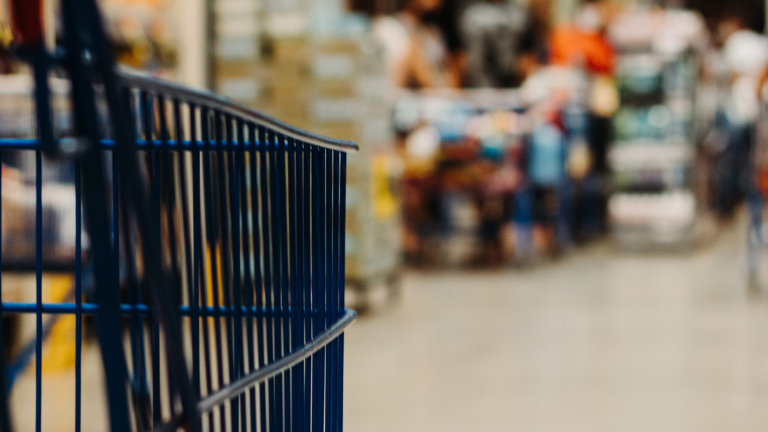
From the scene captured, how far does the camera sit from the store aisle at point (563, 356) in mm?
3119

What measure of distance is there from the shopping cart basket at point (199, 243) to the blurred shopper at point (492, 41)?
291 inches

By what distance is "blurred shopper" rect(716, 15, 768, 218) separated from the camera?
37.6 ft

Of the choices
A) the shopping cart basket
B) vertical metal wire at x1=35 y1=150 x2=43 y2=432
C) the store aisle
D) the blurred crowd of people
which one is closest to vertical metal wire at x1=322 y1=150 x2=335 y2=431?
the shopping cart basket

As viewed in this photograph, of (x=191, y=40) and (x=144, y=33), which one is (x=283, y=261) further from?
(x=191, y=40)

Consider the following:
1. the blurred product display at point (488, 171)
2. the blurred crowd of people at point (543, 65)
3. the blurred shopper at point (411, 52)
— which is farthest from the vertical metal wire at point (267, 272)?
the blurred shopper at point (411, 52)

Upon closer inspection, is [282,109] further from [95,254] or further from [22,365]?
[95,254]

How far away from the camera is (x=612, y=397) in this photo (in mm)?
3369

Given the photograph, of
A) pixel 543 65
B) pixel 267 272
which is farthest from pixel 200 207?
pixel 543 65

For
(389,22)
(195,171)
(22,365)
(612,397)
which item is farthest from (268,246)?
(389,22)

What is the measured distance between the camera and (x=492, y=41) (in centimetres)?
884

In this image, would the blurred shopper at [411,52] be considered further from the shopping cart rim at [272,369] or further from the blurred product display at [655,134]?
the shopping cart rim at [272,369]

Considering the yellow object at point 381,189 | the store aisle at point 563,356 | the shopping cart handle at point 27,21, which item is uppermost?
the shopping cart handle at point 27,21

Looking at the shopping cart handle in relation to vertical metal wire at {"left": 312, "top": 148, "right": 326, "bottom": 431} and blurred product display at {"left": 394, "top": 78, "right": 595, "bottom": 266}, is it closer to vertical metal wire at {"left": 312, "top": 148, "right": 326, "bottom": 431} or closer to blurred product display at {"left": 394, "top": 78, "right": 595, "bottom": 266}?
vertical metal wire at {"left": 312, "top": 148, "right": 326, "bottom": 431}

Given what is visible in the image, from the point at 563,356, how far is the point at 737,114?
889 centimetres
